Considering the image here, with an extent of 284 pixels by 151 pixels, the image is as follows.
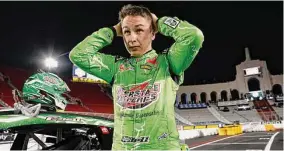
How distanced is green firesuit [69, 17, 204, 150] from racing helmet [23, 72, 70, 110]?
1.94 feet

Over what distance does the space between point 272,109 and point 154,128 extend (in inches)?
1792

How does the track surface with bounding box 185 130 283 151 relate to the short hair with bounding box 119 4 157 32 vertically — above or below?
below

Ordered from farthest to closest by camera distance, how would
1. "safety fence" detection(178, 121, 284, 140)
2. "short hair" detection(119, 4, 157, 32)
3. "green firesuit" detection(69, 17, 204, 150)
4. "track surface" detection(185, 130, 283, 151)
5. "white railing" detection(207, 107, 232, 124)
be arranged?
"white railing" detection(207, 107, 232, 124) → "safety fence" detection(178, 121, 284, 140) → "track surface" detection(185, 130, 283, 151) → "short hair" detection(119, 4, 157, 32) → "green firesuit" detection(69, 17, 204, 150)

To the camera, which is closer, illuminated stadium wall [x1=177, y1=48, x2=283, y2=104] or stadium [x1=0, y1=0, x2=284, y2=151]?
stadium [x1=0, y1=0, x2=284, y2=151]

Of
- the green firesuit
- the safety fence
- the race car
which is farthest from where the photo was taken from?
the safety fence

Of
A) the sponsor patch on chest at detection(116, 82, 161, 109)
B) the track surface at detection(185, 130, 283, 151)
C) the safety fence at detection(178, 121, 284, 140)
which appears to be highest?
the sponsor patch on chest at detection(116, 82, 161, 109)

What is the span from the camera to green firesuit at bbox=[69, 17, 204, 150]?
5.02 feet

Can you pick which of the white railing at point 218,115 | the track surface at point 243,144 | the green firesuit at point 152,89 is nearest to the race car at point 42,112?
the green firesuit at point 152,89

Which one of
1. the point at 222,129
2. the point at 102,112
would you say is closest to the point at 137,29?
the point at 222,129

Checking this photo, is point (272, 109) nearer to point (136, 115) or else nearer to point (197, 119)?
point (197, 119)

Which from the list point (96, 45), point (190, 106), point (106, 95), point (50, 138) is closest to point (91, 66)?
point (96, 45)

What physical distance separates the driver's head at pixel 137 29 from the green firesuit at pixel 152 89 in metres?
0.05

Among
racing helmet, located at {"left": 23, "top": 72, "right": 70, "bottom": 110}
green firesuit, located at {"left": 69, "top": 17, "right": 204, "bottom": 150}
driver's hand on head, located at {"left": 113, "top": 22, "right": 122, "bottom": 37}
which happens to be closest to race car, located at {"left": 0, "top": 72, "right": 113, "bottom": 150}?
racing helmet, located at {"left": 23, "top": 72, "right": 70, "bottom": 110}

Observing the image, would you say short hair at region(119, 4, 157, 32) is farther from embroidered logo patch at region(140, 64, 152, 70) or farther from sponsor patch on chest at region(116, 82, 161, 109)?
sponsor patch on chest at region(116, 82, 161, 109)
